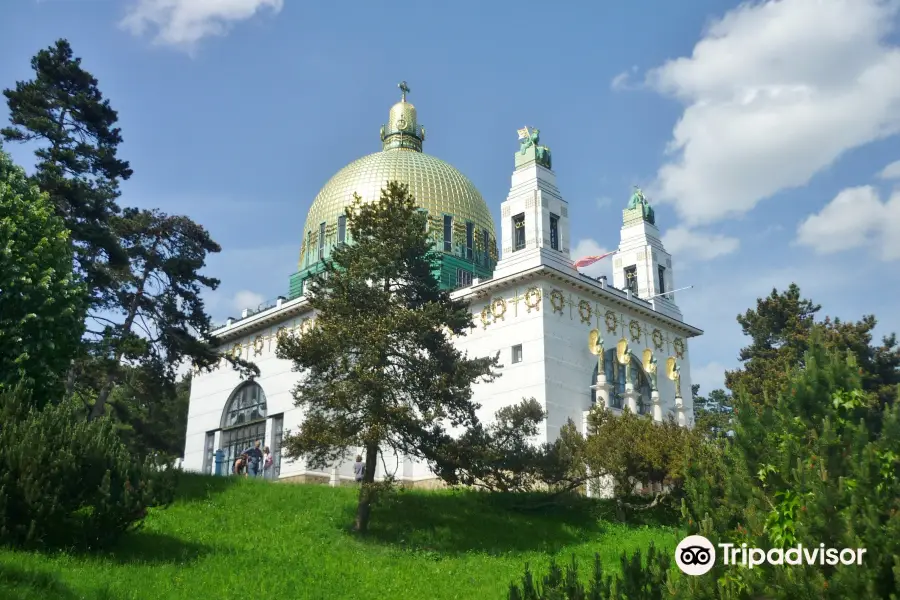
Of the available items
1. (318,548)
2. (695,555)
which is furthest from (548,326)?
(695,555)

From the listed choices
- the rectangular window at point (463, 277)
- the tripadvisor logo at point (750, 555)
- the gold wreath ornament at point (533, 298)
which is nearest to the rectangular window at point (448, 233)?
the rectangular window at point (463, 277)

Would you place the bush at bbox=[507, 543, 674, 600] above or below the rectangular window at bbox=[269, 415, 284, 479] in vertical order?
below

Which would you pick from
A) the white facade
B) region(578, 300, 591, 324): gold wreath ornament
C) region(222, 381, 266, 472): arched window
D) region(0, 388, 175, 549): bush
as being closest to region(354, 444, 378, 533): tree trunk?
region(0, 388, 175, 549): bush

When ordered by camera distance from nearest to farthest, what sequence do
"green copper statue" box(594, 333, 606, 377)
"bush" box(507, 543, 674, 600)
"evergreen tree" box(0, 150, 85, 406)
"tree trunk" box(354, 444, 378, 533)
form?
"bush" box(507, 543, 674, 600)
"evergreen tree" box(0, 150, 85, 406)
"tree trunk" box(354, 444, 378, 533)
"green copper statue" box(594, 333, 606, 377)

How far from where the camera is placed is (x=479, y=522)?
77.6 feet

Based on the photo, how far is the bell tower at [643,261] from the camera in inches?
1593

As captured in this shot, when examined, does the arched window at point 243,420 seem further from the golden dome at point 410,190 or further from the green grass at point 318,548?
the green grass at point 318,548

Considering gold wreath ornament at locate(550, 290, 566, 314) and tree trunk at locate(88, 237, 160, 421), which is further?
gold wreath ornament at locate(550, 290, 566, 314)

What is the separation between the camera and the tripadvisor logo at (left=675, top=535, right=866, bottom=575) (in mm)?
8625

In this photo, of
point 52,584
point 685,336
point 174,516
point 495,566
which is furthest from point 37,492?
point 685,336

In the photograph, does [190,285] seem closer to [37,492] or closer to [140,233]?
[140,233]

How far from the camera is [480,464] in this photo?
22.5m

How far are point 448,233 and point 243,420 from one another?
13.0 metres

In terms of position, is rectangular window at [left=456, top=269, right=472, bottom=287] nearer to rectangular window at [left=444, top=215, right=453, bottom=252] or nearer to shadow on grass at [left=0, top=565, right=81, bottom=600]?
rectangular window at [left=444, top=215, right=453, bottom=252]
